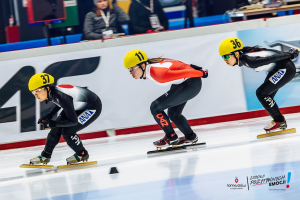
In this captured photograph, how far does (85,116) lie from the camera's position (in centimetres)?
445

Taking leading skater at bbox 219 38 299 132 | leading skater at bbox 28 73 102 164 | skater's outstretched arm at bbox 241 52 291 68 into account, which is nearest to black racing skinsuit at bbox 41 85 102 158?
leading skater at bbox 28 73 102 164

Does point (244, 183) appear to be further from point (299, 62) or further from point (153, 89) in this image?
point (299, 62)

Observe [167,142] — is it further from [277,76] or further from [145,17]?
[145,17]

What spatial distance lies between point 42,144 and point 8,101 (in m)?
0.98

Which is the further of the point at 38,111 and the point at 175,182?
the point at 38,111

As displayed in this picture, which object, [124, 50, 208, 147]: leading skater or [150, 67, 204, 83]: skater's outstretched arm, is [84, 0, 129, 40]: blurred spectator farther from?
[150, 67, 204, 83]: skater's outstretched arm

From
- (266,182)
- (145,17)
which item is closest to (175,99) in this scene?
(266,182)

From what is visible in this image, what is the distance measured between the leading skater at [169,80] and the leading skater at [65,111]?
707 millimetres

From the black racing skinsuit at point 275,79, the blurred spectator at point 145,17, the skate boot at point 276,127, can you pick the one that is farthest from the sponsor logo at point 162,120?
the blurred spectator at point 145,17

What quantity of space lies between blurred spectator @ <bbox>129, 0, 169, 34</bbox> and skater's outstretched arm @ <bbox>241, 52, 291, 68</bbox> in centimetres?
274

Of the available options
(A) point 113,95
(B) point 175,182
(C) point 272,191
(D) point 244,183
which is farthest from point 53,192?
(A) point 113,95

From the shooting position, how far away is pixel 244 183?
269 cm

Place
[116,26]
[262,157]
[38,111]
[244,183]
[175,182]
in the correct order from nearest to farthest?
[244,183], [175,182], [262,157], [38,111], [116,26]

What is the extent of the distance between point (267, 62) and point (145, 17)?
10.3 feet
